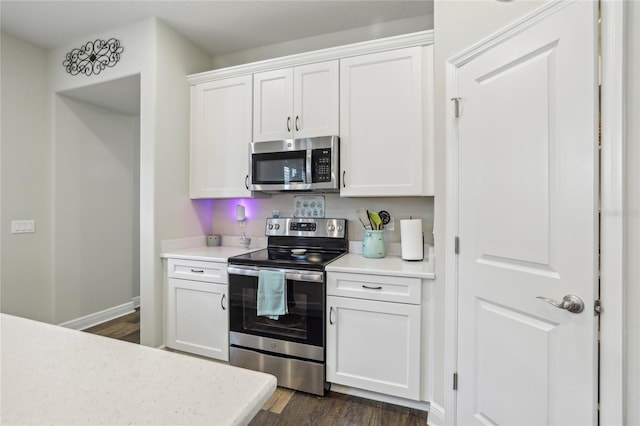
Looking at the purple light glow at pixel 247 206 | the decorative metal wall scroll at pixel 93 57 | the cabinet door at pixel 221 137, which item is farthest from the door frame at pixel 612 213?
the decorative metal wall scroll at pixel 93 57

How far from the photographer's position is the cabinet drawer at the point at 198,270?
2.28 m

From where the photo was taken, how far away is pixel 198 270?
2365mm

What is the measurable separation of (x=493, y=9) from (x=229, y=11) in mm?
1924

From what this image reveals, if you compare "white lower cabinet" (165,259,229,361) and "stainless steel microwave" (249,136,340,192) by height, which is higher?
"stainless steel microwave" (249,136,340,192)

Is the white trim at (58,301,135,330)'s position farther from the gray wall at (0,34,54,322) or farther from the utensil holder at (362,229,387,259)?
the utensil holder at (362,229,387,259)

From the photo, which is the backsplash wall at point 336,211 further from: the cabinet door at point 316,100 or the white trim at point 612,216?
the white trim at point 612,216

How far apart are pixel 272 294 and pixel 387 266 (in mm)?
792

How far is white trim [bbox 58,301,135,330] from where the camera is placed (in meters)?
3.04

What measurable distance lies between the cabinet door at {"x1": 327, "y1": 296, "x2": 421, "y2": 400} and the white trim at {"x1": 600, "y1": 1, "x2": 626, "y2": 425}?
2.85ft

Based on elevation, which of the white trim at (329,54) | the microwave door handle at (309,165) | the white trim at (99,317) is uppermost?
the white trim at (329,54)

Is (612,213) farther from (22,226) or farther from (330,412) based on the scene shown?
(22,226)

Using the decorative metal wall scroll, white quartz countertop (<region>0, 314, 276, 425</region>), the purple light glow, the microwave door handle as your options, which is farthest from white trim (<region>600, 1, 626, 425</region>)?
the decorative metal wall scroll

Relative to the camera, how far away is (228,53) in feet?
10.1

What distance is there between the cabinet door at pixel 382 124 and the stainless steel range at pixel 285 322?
69cm
